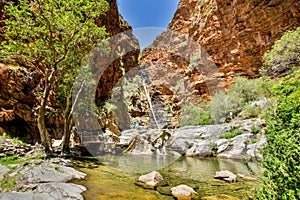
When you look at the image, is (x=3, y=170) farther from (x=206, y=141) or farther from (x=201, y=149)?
(x=206, y=141)

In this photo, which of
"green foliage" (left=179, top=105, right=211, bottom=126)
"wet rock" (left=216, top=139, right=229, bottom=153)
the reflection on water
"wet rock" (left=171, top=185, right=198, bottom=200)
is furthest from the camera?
"green foliage" (left=179, top=105, right=211, bottom=126)

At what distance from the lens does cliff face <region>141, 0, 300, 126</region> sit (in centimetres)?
2083

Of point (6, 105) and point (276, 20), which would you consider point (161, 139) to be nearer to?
point (6, 105)

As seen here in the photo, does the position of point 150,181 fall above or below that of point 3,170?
below

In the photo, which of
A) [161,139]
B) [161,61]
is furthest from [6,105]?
[161,61]

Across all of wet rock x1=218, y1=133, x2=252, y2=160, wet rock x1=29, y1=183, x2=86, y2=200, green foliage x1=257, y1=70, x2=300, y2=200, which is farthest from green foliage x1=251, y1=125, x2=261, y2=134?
wet rock x1=29, y1=183, x2=86, y2=200

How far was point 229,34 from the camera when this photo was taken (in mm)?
25000

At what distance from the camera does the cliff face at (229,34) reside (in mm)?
20828

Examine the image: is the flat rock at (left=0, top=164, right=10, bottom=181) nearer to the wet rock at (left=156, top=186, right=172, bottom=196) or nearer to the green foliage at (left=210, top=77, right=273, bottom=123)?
the wet rock at (left=156, top=186, right=172, bottom=196)

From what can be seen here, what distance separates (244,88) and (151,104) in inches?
620

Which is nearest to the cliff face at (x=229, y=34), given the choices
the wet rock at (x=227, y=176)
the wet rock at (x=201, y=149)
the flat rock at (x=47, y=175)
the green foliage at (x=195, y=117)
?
the green foliage at (x=195, y=117)

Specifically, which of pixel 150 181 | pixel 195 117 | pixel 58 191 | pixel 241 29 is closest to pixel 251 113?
pixel 195 117

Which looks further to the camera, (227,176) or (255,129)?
(255,129)

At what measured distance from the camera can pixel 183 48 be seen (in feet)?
115
